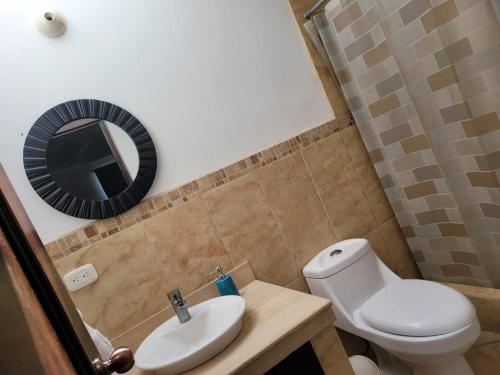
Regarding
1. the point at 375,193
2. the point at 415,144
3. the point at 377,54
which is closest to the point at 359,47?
the point at 377,54

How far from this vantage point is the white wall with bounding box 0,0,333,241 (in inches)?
50.8

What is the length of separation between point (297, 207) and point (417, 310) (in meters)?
0.68

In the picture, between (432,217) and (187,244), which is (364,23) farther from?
(187,244)

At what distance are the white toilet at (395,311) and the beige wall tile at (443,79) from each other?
2.49ft

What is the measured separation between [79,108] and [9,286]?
113cm

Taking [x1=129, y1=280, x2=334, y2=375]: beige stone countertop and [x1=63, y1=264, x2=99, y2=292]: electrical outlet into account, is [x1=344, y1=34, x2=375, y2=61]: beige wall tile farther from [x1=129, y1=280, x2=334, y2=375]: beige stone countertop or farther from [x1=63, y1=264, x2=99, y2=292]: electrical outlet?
[x1=63, y1=264, x2=99, y2=292]: electrical outlet

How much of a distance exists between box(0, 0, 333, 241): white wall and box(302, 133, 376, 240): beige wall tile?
17cm

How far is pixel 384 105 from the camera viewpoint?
165 centimetres

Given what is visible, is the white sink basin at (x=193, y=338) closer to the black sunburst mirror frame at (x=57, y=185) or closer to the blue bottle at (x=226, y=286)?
the blue bottle at (x=226, y=286)

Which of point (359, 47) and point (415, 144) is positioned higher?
point (359, 47)

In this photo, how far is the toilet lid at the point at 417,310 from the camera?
4.02 feet

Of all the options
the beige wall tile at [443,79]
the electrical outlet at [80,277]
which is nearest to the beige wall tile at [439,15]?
the beige wall tile at [443,79]

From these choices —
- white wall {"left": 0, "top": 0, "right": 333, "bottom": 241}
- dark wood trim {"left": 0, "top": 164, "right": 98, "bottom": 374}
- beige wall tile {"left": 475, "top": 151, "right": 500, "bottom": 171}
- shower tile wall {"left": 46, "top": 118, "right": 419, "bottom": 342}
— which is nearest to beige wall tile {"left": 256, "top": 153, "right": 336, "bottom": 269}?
shower tile wall {"left": 46, "top": 118, "right": 419, "bottom": 342}

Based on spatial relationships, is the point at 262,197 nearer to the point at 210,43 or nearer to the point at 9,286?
the point at 210,43
